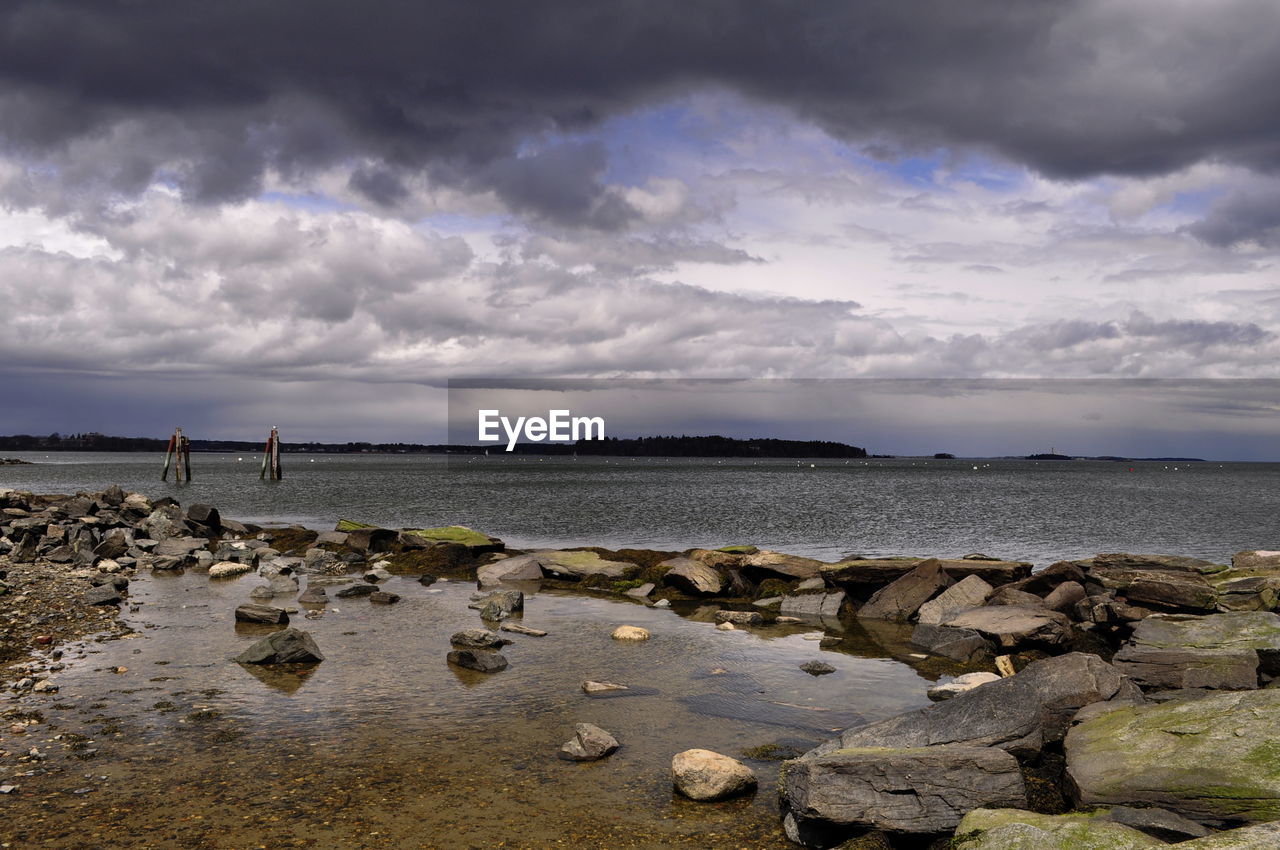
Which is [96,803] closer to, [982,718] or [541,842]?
[541,842]

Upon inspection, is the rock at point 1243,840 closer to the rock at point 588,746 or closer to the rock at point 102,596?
the rock at point 588,746

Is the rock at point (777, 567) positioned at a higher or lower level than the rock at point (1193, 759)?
lower

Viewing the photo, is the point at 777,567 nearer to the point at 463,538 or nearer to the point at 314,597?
the point at 314,597

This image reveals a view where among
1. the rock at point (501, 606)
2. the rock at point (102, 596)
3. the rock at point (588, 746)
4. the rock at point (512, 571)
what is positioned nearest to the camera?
the rock at point (588, 746)

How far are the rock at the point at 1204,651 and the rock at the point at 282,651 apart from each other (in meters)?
13.7

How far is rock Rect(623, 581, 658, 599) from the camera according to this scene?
80.2 ft

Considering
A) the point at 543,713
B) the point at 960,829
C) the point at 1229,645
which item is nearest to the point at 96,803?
the point at 543,713

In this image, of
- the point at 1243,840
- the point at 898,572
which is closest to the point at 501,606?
the point at 898,572

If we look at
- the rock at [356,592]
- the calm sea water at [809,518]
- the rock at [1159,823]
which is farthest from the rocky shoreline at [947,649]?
the calm sea water at [809,518]

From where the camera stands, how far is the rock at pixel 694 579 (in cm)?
2403

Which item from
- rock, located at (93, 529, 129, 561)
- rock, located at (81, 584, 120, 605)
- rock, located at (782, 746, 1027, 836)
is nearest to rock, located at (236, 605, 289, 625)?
rock, located at (81, 584, 120, 605)

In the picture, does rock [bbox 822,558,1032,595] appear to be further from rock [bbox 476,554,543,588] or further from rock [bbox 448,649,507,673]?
rock [bbox 448,649,507,673]

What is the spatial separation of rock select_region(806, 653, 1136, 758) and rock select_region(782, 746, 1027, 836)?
1.28 meters

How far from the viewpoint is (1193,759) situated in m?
8.23
